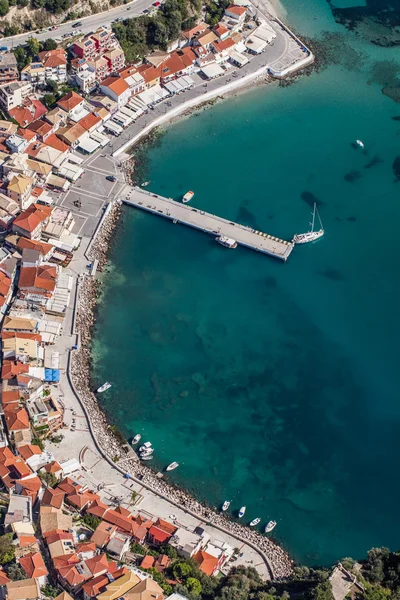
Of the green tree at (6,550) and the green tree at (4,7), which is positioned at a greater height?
the green tree at (4,7)

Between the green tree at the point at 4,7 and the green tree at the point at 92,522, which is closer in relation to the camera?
the green tree at the point at 92,522

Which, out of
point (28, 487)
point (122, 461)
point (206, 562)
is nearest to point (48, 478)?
point (28, 487)

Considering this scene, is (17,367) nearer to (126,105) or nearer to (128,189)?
(128,189)

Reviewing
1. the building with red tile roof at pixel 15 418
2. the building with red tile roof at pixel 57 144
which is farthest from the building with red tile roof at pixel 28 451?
the building with red tile roof at pixel 57 144

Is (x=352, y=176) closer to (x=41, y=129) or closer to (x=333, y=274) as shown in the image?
(x=333, y=274)

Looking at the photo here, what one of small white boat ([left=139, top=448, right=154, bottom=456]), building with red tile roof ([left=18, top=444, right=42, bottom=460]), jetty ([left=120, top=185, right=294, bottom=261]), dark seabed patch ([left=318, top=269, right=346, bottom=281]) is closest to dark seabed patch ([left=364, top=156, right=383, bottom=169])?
jetty ([left=120, top=185, right=294, bottom=261])

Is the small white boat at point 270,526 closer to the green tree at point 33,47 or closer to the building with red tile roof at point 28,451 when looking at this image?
the building with red tile roof at point 28,451

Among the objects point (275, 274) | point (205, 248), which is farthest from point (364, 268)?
point (205, 248)

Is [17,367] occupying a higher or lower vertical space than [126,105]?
lower
